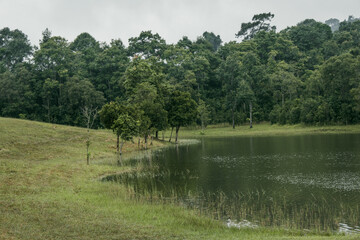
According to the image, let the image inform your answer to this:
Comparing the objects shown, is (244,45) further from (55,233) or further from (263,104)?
(55,233)

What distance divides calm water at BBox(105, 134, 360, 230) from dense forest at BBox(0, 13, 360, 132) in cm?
3683

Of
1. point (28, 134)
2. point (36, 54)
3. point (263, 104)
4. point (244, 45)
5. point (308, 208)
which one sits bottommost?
point (308, 208)

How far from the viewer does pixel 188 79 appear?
480 feet

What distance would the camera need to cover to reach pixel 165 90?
99.8m

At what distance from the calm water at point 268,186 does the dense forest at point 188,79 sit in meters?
36.8

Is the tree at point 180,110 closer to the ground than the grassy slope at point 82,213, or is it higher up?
higher up

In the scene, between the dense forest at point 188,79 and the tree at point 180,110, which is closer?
the tree at point 180,110

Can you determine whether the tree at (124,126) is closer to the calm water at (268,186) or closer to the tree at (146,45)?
the calm water at (268,186)

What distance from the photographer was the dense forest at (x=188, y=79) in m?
106

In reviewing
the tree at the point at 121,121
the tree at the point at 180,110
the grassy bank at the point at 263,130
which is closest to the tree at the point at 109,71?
the grassy bank at the point at 263,130

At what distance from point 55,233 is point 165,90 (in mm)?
83472

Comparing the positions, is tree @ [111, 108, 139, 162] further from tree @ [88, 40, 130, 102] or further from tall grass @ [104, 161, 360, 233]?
tree @ [88, 40, 130, 102]

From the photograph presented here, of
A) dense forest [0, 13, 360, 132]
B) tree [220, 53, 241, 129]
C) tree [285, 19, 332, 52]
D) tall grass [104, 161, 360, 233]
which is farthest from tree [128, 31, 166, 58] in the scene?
tall grass [104, 161, 360, 233]

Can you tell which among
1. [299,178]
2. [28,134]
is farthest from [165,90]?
[299,178]
